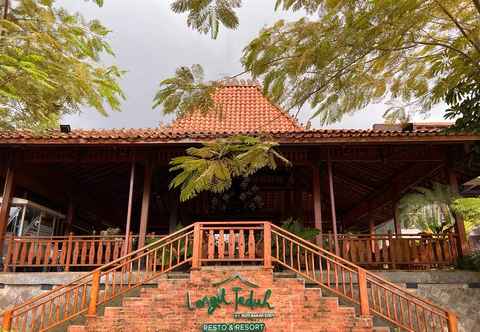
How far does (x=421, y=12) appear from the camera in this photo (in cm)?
456

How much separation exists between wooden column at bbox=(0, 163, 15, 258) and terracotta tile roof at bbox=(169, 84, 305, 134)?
14.4 ft

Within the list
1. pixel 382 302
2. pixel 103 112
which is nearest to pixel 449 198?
pixel 382 302

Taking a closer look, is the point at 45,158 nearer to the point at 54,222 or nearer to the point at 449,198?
the point at 54,222

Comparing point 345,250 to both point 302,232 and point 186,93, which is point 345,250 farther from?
point 186,93

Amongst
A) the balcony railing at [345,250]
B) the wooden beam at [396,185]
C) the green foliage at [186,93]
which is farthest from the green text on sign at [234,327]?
the wooden beam at [396,185]

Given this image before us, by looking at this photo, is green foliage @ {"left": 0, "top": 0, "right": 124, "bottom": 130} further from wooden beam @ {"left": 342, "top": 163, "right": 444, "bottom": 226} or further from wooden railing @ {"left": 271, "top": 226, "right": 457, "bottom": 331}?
wooden beam @ {"left": 342, "top": 163, "right": 444, "bottom": 226}

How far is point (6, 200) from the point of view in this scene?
9008 mm

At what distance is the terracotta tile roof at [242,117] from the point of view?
11914 mm

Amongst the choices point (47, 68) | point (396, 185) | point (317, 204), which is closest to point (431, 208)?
point (317, 204)

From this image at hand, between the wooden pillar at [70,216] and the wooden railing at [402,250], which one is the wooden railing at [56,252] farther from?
the wooden railing at [402,250]

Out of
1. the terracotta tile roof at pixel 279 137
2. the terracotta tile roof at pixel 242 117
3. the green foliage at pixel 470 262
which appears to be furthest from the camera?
the terracotta tile roof at pixel 242 117

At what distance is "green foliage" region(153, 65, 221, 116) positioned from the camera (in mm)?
4711

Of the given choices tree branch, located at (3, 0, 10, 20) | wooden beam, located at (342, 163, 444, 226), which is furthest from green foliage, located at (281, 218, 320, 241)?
tree branch, located at (3, 0, 10, 20)

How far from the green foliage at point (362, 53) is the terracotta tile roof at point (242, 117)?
5277 millimetres
